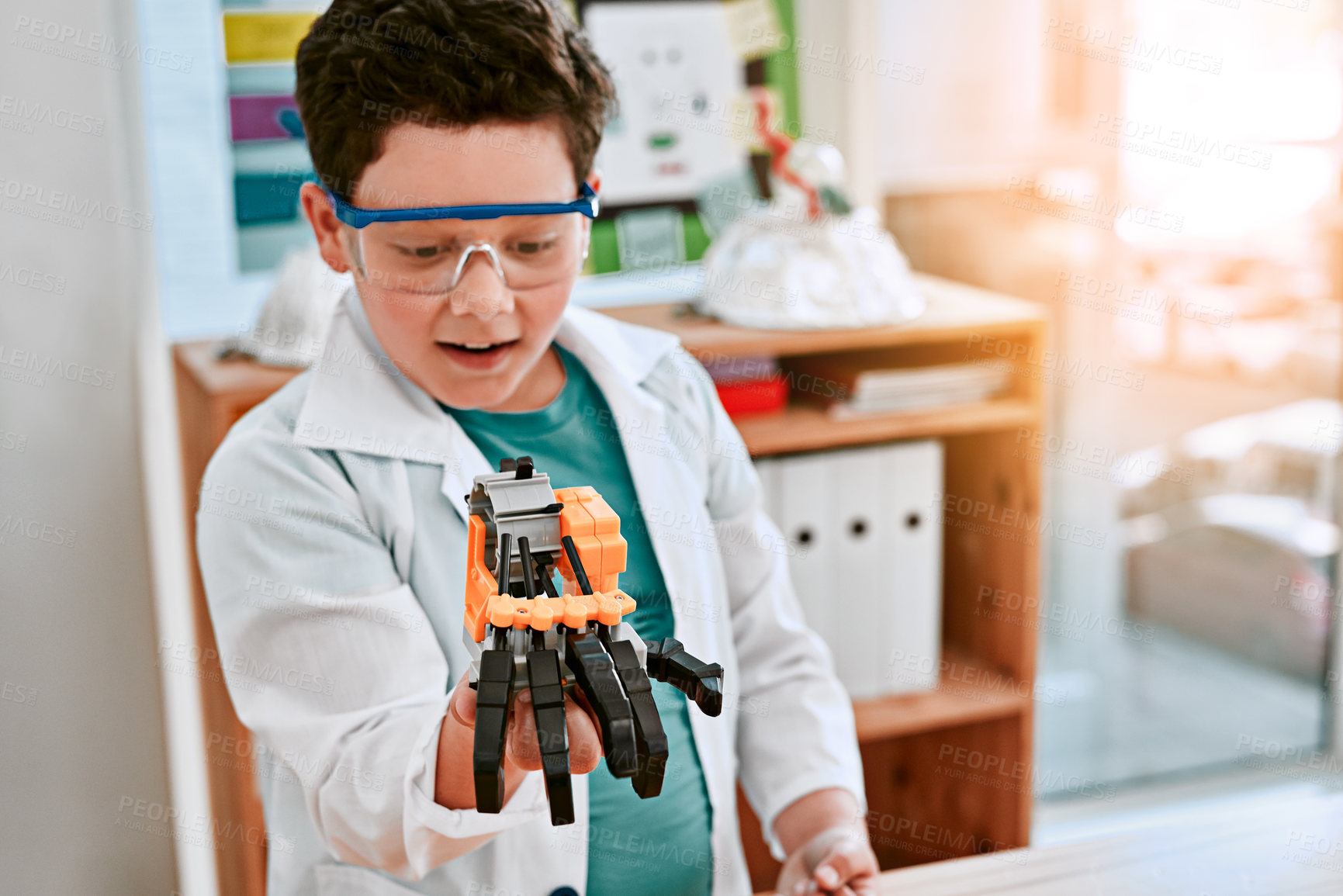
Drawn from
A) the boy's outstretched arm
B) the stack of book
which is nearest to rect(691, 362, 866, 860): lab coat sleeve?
the boy's outstretched arm

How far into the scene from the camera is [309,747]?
2.98ft

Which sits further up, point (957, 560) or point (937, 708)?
A: point (957, 560)

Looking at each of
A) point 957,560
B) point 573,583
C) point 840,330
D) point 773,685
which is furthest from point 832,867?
point 957,560

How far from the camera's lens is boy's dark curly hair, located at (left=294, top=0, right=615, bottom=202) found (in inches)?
34.1

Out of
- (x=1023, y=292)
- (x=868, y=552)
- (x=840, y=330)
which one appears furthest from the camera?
(x=1023, y=292)

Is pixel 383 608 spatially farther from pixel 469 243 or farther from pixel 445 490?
pixel 469 243

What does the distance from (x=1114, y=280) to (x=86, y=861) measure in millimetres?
1888

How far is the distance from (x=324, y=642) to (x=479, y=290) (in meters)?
0.29

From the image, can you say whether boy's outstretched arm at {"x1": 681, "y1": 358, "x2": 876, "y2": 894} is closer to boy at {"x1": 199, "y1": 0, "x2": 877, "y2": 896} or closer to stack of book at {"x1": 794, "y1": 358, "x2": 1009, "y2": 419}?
A: boy at {"x1": 199, "y1": 0, "x2": 877, "y2": 896}

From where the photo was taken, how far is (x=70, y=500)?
0.94m

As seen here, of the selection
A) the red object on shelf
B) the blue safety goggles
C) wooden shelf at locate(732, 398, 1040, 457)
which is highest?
the blue safety goggles

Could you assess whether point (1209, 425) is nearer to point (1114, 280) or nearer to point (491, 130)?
point (1114, 280)

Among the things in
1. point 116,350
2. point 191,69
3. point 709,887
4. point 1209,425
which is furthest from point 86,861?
point 1209,425

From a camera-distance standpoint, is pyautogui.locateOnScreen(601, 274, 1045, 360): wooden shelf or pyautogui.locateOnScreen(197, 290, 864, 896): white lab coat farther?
pyautogui.locateOnScreen(601, 274, 1045, 360): wooden shelf
